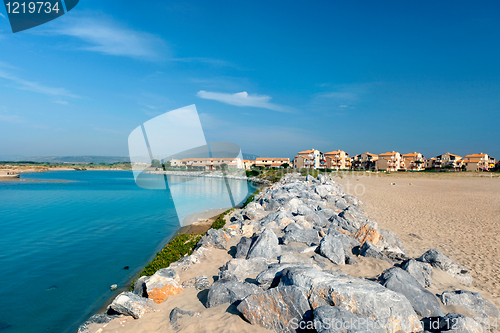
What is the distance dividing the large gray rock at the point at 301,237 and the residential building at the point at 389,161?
77810 mm

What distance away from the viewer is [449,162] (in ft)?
268

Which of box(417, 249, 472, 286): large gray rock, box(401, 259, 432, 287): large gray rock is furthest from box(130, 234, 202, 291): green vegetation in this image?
box(417, 249, 472, 286): large gray rock

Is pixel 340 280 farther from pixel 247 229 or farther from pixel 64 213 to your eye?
pixel 64 213

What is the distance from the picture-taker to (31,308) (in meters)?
6.85

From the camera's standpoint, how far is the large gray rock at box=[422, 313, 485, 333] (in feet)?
10.7

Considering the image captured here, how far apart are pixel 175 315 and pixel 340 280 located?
104 inches

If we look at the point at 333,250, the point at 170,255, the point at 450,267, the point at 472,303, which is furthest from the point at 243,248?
the point at 450,267

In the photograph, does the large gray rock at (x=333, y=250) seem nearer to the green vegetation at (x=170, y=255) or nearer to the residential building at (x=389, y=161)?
the green vegetation at (x=170, y=255)

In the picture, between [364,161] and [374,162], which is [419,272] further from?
[364,161]

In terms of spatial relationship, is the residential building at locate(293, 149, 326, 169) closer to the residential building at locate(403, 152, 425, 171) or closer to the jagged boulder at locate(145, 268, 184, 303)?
the residential building at locate(403, 152, 425, 171)

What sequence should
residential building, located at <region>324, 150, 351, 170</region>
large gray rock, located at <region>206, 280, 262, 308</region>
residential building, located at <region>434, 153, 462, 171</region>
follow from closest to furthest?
large gray rock, located at <region>206, 280, 262, 308</region>, residential building, located at <region>324, 150, 351, 170</region>, residential building, located at <region>434, 153, 462, 171</region>

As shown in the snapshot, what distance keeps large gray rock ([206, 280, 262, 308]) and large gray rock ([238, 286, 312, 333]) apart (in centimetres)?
48

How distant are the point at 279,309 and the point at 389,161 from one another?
3255 inches

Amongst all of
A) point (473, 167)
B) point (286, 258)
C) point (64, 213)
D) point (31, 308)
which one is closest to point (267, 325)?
point (286, 258)
